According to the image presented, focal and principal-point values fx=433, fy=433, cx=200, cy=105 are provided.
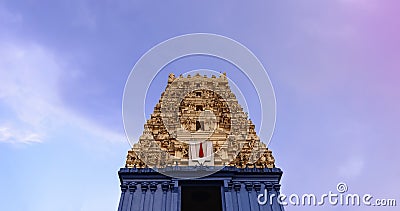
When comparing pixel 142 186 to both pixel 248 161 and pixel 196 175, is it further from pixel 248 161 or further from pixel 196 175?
pixel 248 161

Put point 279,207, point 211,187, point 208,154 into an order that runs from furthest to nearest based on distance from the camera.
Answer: point 208,154, point 211,187, point 279,207

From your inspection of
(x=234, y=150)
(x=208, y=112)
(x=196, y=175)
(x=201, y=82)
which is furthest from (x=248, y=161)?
(x=201, y=82)

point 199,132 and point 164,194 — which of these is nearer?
point 164,194

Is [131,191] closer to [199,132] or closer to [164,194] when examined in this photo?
[164,194]

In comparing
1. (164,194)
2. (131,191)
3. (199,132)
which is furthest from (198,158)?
(131,191)

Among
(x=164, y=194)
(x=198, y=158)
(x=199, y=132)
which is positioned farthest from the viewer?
(x=199, y=132)

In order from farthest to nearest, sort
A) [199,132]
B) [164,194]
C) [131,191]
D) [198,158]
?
1. [199,132]
2. [198,158]
3. [131,191]
4. [164,194]

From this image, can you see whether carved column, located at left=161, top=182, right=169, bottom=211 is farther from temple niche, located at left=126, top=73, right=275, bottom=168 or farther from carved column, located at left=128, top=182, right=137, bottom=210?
temple niche, located at left=126, top=73, right=275, bottom=168

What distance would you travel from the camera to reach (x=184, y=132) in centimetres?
2453

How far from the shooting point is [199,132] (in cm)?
2445

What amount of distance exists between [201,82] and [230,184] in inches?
389

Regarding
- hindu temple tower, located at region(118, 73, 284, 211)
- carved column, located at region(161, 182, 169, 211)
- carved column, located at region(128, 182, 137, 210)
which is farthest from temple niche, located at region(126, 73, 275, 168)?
carved column, located at region(161, 182, 169, 211)

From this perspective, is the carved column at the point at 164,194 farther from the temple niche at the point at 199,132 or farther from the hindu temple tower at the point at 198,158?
the temple niche at the point at 199,132

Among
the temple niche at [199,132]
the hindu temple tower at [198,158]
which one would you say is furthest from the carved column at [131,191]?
the temple niche at [199,132]
